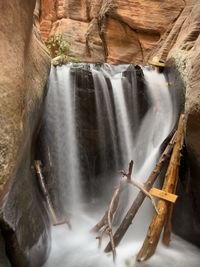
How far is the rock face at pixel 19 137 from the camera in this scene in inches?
143

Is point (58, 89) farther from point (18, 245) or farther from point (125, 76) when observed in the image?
point (18, 245)

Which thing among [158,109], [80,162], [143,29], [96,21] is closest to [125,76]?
[158,109]

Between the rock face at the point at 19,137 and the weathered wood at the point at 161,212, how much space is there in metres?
1.62

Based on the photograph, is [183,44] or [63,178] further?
[183,44]

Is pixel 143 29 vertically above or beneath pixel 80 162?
above

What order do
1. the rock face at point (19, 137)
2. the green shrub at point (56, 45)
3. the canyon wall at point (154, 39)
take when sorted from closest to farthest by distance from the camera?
1. the rock face at point (19, 137)
2. the canyon wall at point (154, 39)
3. the green shrub at point (56, 45)

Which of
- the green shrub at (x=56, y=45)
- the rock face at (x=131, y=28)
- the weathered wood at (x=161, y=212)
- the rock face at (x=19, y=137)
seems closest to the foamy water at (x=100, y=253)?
the weathered wood at (x=161, y=212)

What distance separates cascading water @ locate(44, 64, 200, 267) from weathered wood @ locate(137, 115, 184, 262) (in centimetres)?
73

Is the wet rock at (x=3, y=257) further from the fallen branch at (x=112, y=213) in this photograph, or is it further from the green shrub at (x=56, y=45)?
the green shrub at (x=56, y=45)

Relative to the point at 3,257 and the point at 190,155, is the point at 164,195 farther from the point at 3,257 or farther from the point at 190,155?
the point at 3,257

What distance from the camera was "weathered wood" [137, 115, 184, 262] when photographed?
518 cm

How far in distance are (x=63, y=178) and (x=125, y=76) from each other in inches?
128

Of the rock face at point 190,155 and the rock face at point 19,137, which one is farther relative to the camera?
the rock face at point 190,155

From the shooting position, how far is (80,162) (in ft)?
25.8
